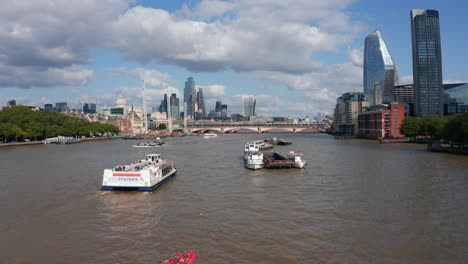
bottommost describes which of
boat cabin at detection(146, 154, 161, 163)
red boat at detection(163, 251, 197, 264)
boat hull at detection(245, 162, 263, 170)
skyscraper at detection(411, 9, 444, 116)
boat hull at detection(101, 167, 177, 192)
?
red boat at detection(163, 251, 197, 264)

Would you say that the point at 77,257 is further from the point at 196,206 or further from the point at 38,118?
the point at 38,118

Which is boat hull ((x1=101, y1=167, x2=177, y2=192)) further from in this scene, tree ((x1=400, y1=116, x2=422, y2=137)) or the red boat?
tree ((x1=400, y1=116, x2=422, y2=137))

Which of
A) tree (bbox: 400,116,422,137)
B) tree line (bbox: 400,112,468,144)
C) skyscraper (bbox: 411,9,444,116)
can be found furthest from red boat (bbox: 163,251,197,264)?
skyscraper (bbox: 411,9,444,116)

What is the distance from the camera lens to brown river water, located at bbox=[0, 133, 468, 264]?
16359mm

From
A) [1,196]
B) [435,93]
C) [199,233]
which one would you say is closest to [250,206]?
[199,233]

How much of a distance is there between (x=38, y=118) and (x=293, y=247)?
428ft

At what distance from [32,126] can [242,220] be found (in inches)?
4524

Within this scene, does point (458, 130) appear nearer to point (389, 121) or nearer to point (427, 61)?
point (389, 121)

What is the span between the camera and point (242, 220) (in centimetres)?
2145

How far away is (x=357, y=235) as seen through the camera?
61.2ft

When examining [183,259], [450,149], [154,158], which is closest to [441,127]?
[450,149]

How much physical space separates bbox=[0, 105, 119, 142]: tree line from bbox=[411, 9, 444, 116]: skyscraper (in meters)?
159

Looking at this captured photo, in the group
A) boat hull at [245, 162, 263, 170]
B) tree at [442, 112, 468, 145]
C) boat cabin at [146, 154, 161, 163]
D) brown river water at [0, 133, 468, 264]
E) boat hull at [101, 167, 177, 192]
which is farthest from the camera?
tree at [442, 112, 468, 145]

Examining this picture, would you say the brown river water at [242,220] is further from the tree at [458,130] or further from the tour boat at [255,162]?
the tree at [458,130]
